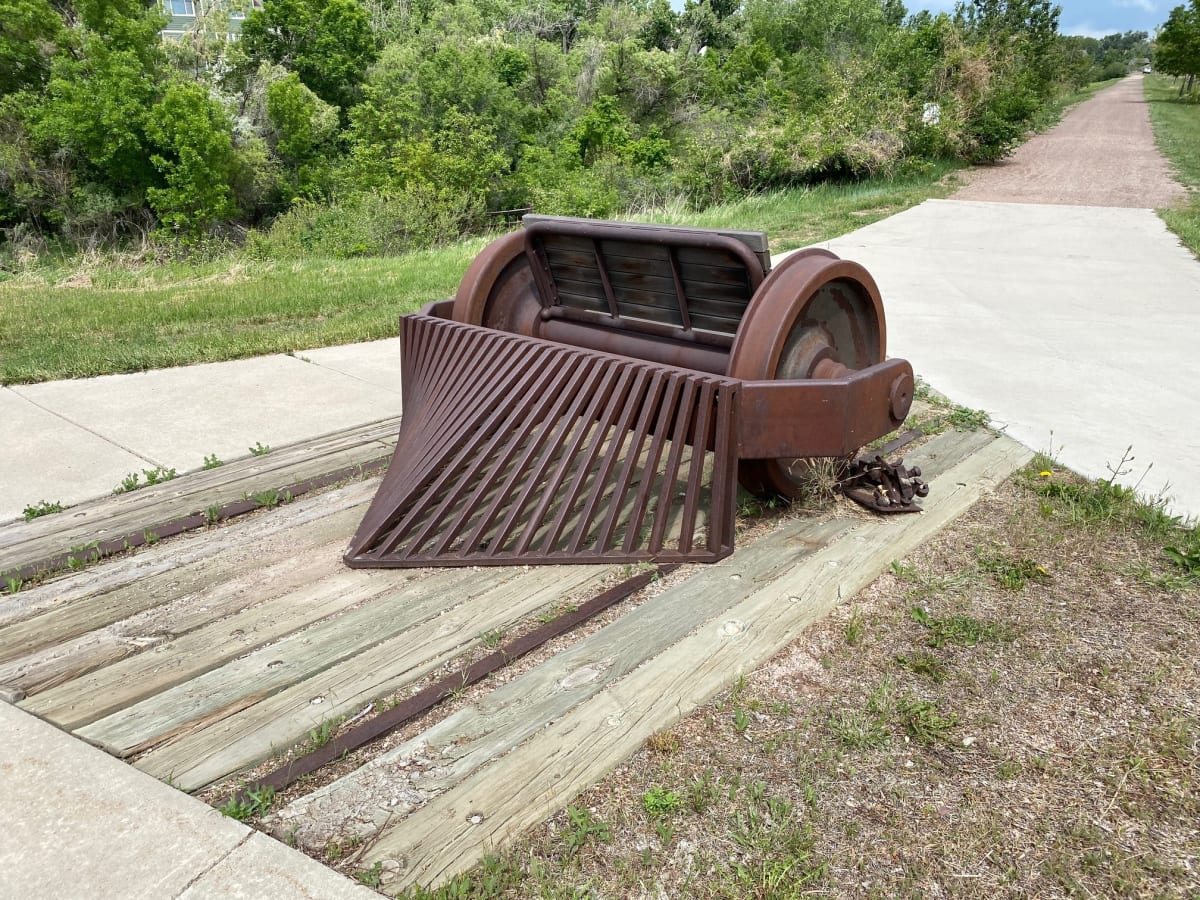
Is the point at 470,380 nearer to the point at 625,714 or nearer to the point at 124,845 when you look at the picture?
the point at 625,714

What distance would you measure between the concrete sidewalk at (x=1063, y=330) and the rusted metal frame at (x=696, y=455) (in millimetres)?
2002

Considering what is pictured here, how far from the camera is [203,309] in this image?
739 centimetres

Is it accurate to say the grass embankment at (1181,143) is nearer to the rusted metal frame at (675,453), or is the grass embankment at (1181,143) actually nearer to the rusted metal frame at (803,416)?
the rusted metal frame at (803,416)

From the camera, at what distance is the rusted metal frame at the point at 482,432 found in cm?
336

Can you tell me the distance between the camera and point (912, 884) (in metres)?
1.93

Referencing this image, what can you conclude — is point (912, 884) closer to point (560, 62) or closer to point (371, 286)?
point (371, 286)

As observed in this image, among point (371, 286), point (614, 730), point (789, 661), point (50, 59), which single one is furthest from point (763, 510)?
point (50, 59)

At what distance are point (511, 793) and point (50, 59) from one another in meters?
33.3

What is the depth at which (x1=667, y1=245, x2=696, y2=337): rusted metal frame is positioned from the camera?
11.3ft

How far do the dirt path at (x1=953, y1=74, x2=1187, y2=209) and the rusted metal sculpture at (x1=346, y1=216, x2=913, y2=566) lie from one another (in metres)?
13.7

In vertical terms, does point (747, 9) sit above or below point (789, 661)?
above

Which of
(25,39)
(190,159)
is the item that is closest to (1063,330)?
(190,159)

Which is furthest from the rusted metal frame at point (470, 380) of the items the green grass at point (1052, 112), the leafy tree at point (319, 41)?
the leafy tree at point (319, 41)

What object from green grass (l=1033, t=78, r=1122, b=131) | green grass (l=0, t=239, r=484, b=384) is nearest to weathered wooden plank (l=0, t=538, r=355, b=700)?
green grass (l=0, t=239, r=484, b=384)
